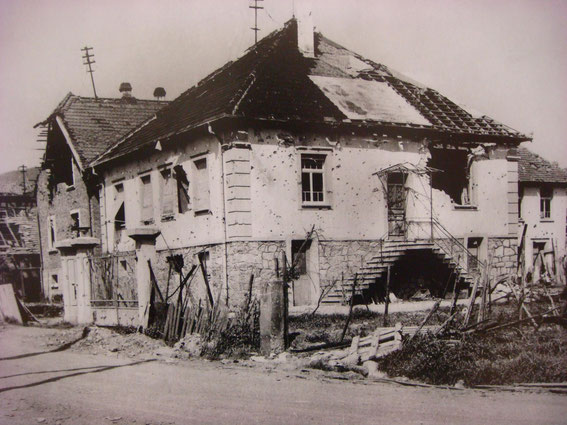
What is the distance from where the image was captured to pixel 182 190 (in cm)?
1927

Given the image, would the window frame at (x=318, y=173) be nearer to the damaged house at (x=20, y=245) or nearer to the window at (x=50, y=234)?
the window at (x=50, y=234)

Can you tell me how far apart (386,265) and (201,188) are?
6055mm

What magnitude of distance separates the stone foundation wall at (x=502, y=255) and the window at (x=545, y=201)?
38.3 feet

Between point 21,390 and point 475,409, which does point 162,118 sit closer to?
point 21,390

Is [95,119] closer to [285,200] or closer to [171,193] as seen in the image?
[171,193]

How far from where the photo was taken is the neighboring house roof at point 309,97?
17703 mm

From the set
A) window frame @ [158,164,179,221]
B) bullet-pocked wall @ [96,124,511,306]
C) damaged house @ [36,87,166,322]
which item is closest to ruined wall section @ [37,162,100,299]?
damaged house @ [36,87,166,322]

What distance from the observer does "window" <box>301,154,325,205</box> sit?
18.0 metres

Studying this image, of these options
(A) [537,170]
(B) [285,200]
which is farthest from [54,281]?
(A) [537,170]

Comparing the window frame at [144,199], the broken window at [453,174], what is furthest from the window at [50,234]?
the broken window at [453,174]

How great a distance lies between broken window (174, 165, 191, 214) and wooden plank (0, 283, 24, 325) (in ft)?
18.4

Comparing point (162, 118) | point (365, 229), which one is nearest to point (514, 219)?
point (365, 229)

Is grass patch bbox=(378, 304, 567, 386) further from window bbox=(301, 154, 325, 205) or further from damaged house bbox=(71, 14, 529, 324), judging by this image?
window bbox=(301, 154, 325, 205)

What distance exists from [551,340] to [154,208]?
1428cm
